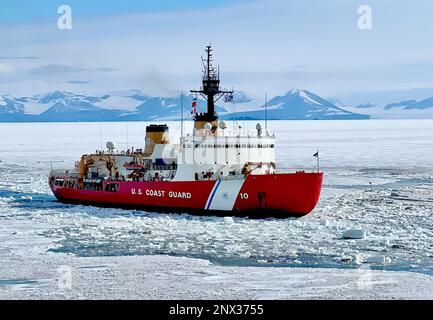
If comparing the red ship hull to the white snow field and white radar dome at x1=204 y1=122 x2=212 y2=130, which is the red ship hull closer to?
the white snow field

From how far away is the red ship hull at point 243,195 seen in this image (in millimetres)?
25234

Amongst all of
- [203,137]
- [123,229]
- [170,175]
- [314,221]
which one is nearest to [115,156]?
[170,175]

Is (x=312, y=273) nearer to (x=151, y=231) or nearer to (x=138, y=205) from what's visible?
(x=151, y=231)

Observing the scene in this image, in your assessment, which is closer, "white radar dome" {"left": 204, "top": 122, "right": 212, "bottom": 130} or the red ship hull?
the red ship hull

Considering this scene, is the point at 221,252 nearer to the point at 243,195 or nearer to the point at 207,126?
the point at 243,195

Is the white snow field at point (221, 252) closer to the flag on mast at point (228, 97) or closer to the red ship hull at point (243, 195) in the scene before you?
the red ship hull at point (243, 195)

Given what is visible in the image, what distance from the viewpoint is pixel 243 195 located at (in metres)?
25.6

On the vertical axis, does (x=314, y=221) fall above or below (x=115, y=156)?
below

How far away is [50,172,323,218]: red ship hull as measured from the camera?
82.8 ft

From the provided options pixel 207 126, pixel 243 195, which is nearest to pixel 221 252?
pixel 243 195

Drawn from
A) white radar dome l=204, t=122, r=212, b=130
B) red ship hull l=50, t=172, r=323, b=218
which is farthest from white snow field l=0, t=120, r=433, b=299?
white radar dome l=204, t=122, r=212, b=130
